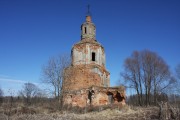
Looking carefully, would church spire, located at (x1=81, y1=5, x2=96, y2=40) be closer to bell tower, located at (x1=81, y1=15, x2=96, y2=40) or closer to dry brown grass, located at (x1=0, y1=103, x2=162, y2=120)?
bell tower, located at (x1=81, y1=15, x2=96, y2=40)

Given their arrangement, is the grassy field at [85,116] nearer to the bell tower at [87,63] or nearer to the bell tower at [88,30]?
the bell tower at [87,63]

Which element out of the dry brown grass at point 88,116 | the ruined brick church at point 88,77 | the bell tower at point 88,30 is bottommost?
the dry brown grass at point 88,116

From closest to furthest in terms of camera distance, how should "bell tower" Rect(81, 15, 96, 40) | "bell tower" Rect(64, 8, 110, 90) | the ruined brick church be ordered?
the ruined brick church
"bell tower" Rect(64, 8, 110, 90)
"bell tower" Rect(81, 15, 96, 40)

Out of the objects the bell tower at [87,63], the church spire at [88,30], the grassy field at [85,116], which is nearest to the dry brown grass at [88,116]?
the grassy field at [85,116]

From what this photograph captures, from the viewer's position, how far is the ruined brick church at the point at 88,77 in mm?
24000

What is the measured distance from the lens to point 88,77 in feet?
84.4

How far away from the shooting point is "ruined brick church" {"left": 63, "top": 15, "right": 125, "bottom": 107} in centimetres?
2400

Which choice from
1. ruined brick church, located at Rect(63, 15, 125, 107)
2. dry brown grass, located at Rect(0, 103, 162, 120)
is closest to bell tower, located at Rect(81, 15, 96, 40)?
ruined brick church, located at Rect(63, 15, 125, 107)

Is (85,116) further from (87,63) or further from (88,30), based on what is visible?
(88,30)

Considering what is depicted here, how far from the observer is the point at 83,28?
29.7 metres

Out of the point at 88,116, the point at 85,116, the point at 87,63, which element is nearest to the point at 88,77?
the point at 87,63

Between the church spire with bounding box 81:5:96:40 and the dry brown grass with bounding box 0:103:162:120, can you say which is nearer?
the dry brown grass with bounding box 0:103:162:120

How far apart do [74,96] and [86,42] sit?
25.7 ft

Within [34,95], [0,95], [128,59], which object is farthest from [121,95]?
[0,95]
